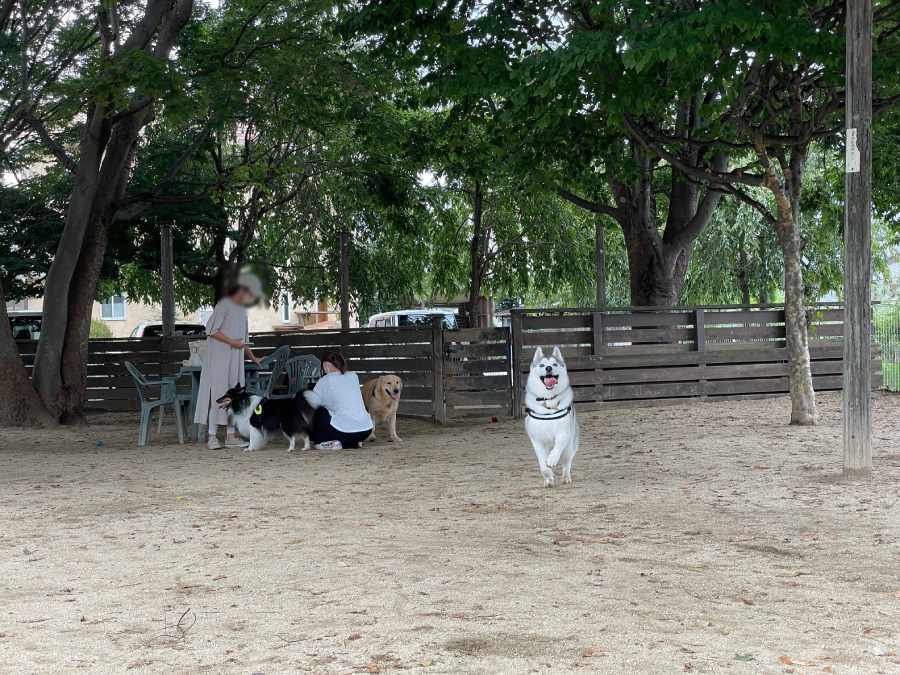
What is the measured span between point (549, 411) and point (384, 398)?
4358mm

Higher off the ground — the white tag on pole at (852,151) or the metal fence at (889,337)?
the white tag on pole at (852,151)

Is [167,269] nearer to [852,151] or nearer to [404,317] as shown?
[852,151]

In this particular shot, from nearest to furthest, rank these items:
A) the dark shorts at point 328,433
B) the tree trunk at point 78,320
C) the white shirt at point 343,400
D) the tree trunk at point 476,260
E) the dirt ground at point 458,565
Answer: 1. the dirt ground at point 458,565
2. the white shirt at point 343,400
3. the dark shorts at point 328,433
4. the tree trunk at point 78,320
5. the tree trunk at point 476,260

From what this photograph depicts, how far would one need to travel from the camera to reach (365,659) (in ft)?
13.0

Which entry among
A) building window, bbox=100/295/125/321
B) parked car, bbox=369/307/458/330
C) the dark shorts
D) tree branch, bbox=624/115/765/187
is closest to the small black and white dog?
the dark shorts

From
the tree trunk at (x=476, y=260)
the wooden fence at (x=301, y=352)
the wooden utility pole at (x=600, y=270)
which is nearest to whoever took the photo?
the wooden fence at (x=301, y=352)

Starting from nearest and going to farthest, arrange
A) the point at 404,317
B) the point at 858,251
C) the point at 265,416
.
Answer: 1. the point at 858,251
2. the point at 265,416
3. the point at 404,317

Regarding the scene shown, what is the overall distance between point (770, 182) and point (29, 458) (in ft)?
29.4

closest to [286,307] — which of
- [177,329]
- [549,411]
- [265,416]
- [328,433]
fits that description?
[177,329]

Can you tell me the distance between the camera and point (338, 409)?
11.3m

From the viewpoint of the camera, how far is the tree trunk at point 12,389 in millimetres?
14305

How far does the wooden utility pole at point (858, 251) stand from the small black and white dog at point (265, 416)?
5932 millimetres

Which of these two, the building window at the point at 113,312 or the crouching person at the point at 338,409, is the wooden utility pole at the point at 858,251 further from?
the building window at the point at 113,312

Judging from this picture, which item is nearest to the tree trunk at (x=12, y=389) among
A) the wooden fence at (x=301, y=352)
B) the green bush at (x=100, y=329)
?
the wooden fence at (x=301, y=352)
